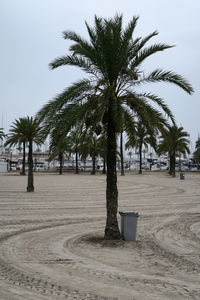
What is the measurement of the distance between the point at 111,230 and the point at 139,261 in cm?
288

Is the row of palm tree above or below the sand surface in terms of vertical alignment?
above

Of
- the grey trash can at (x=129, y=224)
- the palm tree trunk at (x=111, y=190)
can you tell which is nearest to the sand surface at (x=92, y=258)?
the grey trash can at (x=129, y=224)

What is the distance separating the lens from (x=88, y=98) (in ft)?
41.6

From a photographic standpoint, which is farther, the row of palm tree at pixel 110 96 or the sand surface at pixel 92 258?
the row of palm tree at pixel 110 96

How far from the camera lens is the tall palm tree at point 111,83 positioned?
12523mm

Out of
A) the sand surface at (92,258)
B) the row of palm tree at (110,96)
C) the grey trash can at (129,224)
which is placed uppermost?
the row of palm tree at (110,96)

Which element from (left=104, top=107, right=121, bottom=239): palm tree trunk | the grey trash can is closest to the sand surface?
the grey trash can

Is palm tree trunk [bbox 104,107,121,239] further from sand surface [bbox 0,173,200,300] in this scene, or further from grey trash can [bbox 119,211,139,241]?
sand surface [bbox 0,173,200,300]

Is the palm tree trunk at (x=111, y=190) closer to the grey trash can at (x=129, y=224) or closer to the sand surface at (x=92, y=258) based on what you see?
the grey trash can at (x=129, y=224)

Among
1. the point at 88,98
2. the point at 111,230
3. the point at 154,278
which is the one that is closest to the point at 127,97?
the point at 88,98

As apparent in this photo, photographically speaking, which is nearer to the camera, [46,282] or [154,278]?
[46,282]

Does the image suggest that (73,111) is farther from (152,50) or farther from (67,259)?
(67,259)

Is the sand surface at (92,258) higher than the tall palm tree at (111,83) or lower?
lower

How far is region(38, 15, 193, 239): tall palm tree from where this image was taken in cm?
1252
